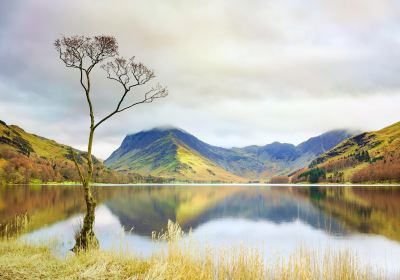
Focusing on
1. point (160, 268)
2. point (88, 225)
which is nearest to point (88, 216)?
point (88, 225)

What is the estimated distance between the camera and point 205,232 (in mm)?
53719

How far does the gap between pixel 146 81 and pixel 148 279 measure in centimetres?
1611

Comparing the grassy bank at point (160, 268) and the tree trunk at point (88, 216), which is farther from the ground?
the tree trunk at point (88, 216)

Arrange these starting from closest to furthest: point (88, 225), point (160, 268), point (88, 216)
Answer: point (160, 268) < point (88, 216) < point (88, 225)

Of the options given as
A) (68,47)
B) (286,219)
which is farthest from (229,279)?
(286,219)

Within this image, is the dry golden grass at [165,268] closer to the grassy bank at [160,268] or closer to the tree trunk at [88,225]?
the grassy bank at [160,268]

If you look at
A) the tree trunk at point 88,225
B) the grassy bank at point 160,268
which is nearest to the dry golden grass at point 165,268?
the grassy bank at point 160,268

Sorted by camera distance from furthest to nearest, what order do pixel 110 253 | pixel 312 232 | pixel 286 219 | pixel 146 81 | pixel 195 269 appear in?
pixel 286 219
pixel 312 232
pixel 146 81
pixel 110 253
pixel 195 269

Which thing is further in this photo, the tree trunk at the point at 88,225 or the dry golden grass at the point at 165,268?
the tree trunk at the point at 88,225

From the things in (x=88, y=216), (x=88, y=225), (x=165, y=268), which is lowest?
(x=165, y=268)

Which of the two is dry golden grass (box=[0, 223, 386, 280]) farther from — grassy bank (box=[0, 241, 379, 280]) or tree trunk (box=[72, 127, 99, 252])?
tree trunk (box=[72, 127, 99, 252])

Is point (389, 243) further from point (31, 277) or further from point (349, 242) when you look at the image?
point (31, 277)

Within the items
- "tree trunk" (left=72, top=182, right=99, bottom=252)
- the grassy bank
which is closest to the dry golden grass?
the grassy bank

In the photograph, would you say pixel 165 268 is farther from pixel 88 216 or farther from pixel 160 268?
pixel 88 216
